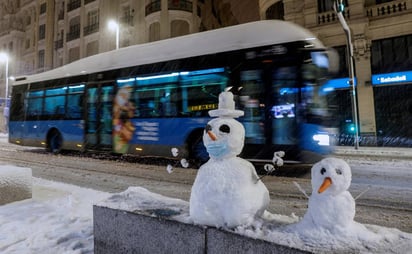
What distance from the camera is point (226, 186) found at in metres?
2.24

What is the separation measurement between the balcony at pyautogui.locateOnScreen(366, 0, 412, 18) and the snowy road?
1115 cm

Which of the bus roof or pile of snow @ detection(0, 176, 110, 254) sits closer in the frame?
pile of snow @ detection(0, 176, 110, 254)

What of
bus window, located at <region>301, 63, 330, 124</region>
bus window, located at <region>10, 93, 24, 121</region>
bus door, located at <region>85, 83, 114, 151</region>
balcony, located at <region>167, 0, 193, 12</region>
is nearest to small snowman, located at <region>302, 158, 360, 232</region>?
bus window, located at <region>301, 63, 330, 124</region>

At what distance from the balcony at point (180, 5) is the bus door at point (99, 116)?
19652mm

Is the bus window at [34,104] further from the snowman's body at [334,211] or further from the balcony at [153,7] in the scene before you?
the balcony at [153,7]

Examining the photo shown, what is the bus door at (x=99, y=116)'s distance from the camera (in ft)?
33.9

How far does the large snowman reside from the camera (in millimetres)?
2195

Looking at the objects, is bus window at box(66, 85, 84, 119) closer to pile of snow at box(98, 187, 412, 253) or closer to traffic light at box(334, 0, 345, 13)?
pile of snow at box(98, 187, 412, 253)

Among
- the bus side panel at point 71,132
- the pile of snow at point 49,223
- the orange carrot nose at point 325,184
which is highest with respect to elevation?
the bus side panel at point 71,132

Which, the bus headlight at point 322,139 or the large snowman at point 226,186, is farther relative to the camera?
the bus headlight at point 322,139

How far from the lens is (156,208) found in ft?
8.89

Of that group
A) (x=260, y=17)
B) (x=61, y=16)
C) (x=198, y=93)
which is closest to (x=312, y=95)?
(x=198, y=93)

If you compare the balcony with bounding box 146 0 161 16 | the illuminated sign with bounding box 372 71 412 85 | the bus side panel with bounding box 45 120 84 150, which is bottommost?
the bus side panel with bounding box 45 120 84 150

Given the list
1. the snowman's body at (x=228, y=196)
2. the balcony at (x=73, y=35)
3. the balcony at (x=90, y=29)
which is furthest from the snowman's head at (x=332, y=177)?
the balcony at (x=73, y=35)
